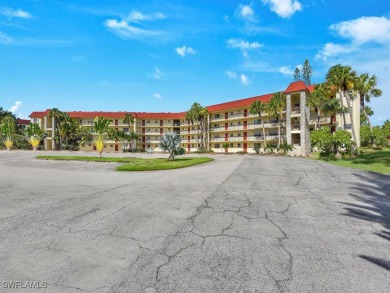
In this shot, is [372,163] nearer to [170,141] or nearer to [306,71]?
[170,141]

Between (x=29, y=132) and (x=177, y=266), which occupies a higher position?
(x=29, y=132)

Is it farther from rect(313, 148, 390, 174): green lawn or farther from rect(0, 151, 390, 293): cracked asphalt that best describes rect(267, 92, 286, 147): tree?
rect(0, 151, 390, 293): cracked asphalt

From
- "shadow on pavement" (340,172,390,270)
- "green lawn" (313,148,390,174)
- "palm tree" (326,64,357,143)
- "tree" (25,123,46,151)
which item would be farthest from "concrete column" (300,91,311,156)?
"tree" (25,123,46,151)

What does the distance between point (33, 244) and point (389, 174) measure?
69.2 feet

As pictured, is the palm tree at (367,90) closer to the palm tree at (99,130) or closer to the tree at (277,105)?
the tree at (277,105)

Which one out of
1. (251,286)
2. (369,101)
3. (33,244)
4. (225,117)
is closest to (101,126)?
(225,117)

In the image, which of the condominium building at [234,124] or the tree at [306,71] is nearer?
the condominium building at [234,124]

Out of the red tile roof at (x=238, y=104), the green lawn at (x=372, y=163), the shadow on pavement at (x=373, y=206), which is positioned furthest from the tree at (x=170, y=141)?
the red tile roof at (x=238, y=104)

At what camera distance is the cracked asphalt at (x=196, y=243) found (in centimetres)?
373

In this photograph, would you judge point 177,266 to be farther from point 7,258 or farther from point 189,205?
point 189,205

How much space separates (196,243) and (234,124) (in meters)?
59.5

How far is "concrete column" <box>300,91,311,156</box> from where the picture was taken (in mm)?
43562

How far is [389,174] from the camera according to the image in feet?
53.0

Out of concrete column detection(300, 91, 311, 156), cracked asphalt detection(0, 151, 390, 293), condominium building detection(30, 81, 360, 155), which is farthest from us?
condominium building detection(30, 81, 360, 155)
